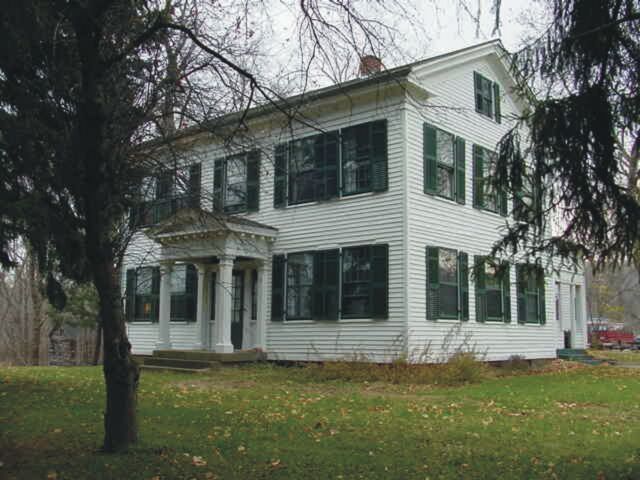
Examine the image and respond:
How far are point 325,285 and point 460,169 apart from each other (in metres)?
4.50

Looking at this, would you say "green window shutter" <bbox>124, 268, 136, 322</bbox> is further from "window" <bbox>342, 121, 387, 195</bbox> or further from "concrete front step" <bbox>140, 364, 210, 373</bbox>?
"window" <bbox>342, 121, 387, 195</bbox>

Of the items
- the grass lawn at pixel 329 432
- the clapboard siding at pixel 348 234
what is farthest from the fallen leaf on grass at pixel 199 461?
the clapboard siding at pixel 348 234

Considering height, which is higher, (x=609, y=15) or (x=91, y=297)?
(x=609, y=15)

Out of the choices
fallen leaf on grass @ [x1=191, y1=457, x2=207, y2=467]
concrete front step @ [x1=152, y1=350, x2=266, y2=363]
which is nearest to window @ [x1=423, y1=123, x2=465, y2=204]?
concrete front step @ [x1=152, y1=350, x2=266, y2=363]

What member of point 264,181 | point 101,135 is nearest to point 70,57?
point 101,135

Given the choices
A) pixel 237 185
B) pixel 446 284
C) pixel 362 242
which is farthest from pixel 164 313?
pixel 446 284

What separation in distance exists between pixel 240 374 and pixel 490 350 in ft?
21.4

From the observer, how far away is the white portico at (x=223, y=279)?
15.8 m

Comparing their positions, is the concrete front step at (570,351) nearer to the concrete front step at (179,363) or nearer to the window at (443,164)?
the window at (443,164)

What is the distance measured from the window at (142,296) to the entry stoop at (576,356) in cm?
1281

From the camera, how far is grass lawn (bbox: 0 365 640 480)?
5.71 metres

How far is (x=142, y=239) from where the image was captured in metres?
20.4

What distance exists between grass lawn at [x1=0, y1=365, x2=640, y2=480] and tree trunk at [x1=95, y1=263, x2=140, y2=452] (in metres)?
0.19

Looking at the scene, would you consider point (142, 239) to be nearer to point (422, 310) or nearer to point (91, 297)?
point (91, 297)
